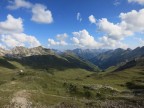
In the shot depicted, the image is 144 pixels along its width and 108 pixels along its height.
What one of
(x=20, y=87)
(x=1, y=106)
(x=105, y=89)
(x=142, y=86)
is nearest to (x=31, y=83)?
(x=20, y=87)

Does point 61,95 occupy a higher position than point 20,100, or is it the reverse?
point 61,95

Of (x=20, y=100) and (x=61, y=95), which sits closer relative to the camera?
(x=20, y=100)

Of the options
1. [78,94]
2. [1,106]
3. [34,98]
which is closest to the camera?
[1,106]

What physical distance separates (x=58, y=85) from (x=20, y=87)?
2119 cm

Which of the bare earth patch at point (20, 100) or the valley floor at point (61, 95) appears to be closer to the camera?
the bare earth patch at point (20, 100)

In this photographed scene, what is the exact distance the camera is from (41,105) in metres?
95.3

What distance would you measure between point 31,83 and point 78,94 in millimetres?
29700

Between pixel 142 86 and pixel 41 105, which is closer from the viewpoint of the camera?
pixel 41 105

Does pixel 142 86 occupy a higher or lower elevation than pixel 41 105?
higher

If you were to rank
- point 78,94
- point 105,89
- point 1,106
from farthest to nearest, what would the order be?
point 105,89 < point 78,94 < point 1,106

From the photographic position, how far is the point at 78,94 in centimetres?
12138

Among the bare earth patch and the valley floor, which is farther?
the valley floor

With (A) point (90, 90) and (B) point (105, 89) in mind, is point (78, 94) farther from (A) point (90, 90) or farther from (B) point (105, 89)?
(B) point (105, 89)

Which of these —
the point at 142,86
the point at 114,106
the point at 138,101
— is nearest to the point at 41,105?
the point at 114,106
